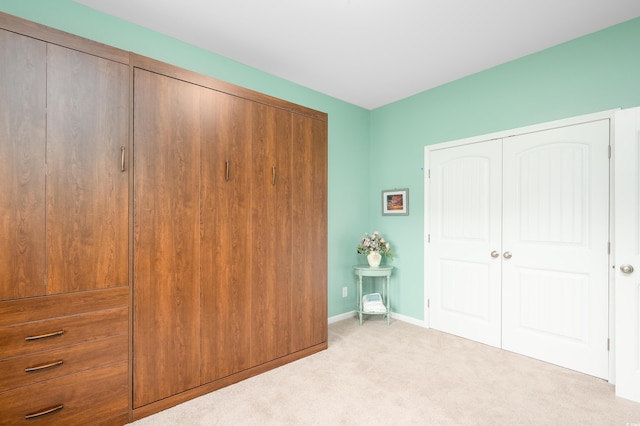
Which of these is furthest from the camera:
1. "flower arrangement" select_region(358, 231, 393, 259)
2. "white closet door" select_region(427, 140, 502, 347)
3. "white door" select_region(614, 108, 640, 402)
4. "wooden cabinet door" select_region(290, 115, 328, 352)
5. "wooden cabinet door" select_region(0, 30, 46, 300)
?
"flower arrangement" select_region(358, 231, 393, 259)

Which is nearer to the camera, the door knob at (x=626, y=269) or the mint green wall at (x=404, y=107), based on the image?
the door knob at (x=626, y=269)

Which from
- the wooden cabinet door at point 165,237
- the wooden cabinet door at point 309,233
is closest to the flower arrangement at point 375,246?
the wooden cabinet door at point 309,233

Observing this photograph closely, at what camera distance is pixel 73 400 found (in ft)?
5.50

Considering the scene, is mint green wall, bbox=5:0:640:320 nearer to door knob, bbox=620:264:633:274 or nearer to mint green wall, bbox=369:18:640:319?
mint green wall, bbox=369:18:640:319

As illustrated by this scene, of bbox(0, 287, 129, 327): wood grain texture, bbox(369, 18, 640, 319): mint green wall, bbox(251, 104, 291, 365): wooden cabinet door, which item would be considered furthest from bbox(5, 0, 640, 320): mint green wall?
bbox(0, 287, 129, 327): wood grain texture

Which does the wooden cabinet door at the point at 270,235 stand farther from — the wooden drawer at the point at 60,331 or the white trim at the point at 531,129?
the white trim at the point at 531,129

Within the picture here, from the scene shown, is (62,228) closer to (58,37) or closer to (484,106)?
(58,37)

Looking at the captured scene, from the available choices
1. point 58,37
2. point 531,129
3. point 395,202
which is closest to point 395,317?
point 395,202

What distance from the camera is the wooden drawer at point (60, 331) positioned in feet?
5.01

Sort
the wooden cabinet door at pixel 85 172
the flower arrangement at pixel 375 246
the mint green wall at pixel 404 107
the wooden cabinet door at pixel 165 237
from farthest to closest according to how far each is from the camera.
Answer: the flower arrangement at pixel 375 246 < the mint green wall at pixel 404 107 < the wooden cabinet door at pixel 165 237 < the wooden cabinet door at pixel 85 172

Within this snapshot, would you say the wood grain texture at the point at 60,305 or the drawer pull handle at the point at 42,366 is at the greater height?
the wood grain texture at the point at 60,305

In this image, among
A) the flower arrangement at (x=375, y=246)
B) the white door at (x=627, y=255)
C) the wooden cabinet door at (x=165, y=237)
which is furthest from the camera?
the flower arrangement at (x=375, y=246)

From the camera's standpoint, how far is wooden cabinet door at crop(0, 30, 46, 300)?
151cm

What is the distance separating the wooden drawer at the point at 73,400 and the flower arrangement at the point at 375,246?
2.63 metres
